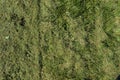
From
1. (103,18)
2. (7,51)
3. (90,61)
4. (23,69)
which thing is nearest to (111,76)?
(90,61)

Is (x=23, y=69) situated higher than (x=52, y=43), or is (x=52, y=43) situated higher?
(x=52, y=43)

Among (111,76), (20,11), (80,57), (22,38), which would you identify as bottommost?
(111,76)

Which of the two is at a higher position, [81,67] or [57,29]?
[57,29]

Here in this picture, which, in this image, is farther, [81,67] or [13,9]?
[13,9]

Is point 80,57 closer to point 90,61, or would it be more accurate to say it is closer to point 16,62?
point 90,61

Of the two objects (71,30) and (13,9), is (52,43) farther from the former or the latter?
(13,9)

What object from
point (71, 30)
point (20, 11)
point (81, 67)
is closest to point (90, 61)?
point (81, 67)
